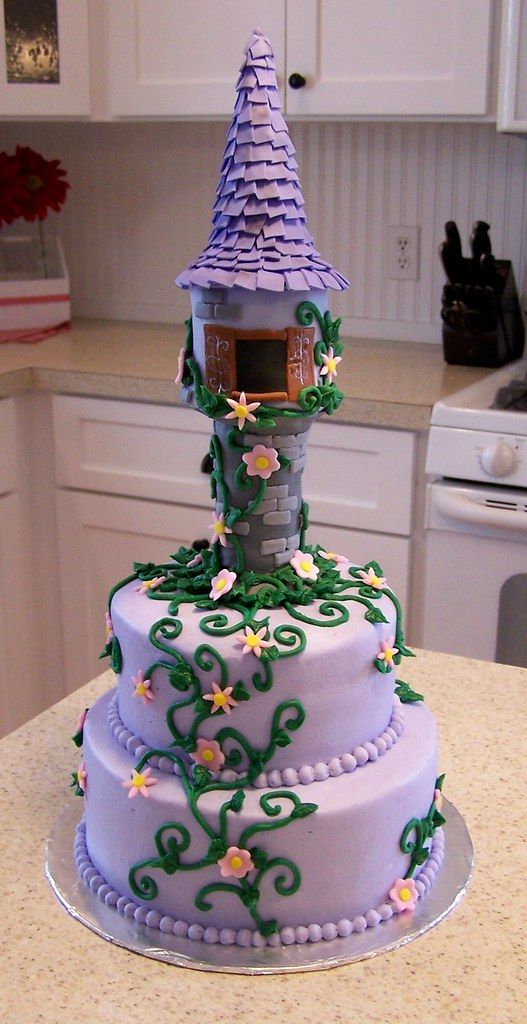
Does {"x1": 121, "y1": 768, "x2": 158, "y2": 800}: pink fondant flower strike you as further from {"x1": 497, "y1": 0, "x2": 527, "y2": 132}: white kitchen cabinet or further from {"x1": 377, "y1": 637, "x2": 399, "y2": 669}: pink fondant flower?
{"x1": 497, "y1": 0, "x2": 527, "y2": 132}: white kitchen cabinet

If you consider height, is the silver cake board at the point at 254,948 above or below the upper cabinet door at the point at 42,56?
below

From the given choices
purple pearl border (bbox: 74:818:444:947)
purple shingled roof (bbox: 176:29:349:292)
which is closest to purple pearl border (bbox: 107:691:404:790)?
purple pearl border (bbox: 74:818:444:947)

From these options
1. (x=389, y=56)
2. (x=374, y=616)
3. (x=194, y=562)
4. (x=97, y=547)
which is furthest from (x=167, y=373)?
(x=374, y=616)

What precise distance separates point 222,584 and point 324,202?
6.31 feet

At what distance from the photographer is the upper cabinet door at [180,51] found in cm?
225

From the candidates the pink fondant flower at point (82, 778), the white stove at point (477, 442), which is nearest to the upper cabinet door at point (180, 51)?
the white stove at point (477, 442)

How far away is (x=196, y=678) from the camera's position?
33.3 inches

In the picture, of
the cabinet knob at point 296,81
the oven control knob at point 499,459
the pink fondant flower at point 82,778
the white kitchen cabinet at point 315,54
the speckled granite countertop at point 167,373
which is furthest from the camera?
the cabinet knob at point 296,81

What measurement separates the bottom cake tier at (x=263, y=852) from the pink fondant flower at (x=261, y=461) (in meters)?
0.24

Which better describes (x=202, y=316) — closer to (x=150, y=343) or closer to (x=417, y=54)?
(x=417, y=54)

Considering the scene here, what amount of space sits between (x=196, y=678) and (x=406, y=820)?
0.21 m

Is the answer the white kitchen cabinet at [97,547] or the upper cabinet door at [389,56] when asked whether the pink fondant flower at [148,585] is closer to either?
the white kitchen cabinet at [97,547]

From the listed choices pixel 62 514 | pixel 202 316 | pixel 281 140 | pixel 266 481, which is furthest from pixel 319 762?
pixel 62 514

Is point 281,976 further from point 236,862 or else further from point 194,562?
point 194,562
